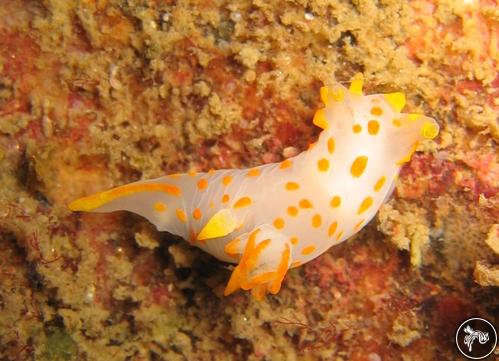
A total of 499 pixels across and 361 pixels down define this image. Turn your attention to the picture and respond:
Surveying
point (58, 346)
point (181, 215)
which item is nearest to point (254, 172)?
point (181, 215)

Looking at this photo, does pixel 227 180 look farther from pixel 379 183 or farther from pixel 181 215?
pixel 379 183

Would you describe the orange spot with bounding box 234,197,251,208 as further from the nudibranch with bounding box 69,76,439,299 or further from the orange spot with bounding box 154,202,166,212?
the orange spot with bounding box 154,202,166,212

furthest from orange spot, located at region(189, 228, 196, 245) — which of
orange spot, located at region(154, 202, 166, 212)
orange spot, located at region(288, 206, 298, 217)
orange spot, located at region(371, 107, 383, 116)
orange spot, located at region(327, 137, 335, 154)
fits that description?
orange spot, located at region(371, 107, 383, 116)

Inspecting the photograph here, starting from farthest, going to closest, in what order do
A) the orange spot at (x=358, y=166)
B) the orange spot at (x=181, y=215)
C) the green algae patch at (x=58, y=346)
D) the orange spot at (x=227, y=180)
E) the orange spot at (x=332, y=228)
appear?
the green algae patch at (x=58, y=346) → the orange spot at (x=181, y=215) → the orange spot at (x=227, y=180) → the orange spot at (x=332, y=228) → the orange spot at (x=358, y=166)

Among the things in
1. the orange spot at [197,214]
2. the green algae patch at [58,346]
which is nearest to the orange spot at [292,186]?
the orange spot at [197,214]

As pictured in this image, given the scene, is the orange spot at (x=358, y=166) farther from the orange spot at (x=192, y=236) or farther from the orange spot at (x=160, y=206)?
the orange spot at (x=160, y=206)

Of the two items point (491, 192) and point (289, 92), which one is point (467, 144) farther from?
point (289, 92)

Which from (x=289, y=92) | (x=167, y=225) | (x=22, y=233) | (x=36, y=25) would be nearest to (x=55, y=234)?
(x=22, y=233)
